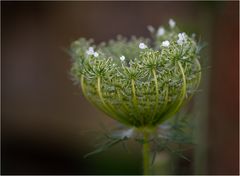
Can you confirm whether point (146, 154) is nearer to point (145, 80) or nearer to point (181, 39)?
point (145, 80)

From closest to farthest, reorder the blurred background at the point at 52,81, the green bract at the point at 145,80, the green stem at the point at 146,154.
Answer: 1. the green bract at the point at 145,80
2. the green stem at the point at 146,154
3. the blurred background at the point at 52,81

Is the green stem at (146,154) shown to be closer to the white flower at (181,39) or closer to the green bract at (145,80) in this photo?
the green bract at (145,80)

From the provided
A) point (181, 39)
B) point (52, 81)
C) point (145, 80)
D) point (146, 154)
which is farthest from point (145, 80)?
point (52, 81)

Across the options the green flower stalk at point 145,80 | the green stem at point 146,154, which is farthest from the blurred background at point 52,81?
the green flower stalk at point 145,80

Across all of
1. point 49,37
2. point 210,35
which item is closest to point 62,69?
point 49,37

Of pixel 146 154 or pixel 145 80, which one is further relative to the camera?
pixel 146 154

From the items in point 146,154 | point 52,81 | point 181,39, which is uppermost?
point 52,81

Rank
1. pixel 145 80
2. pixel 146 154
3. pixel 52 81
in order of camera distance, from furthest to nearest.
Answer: pixel 52 81 < pixel 146 154 < pixel 145 80

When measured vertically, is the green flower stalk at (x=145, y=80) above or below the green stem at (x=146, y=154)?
above

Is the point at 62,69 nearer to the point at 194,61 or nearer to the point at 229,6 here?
the point at 229,6
